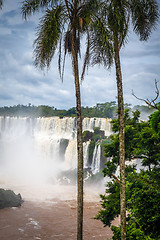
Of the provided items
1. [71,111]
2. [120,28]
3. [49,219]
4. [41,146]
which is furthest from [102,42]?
[71,111]

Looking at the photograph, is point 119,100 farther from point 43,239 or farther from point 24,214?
point 24,214

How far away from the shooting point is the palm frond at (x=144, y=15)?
6.22 metres

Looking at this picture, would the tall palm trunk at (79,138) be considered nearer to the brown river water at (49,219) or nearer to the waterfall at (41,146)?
the brown river water at (49,219)

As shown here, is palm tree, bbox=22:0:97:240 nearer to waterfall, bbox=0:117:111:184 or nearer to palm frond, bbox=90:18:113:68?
palm frond, bbox=90:18:113:68

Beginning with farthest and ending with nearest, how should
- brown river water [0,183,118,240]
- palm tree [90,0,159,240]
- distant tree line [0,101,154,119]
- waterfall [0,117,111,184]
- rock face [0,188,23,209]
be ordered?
1. distant tree line [0,101,154,119]
2. waterfall [0,117,111,184]
3. rock face [0,188,23,209]
4. brown river water [0,183,118,240]
5. palm tree [90,0,159,240]

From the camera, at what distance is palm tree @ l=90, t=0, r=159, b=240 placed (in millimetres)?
5969

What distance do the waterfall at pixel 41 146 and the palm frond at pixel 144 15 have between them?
2708cm

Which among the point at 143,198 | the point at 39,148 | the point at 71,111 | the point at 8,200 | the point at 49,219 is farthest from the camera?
the point at 71,111

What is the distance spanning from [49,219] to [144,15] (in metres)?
16.8

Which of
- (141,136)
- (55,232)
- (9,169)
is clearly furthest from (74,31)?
(9,169)

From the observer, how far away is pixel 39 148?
48.6m

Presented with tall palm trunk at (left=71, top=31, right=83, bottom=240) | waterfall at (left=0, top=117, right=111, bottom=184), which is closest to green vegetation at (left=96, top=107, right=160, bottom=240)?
tall palm trunk at (left=71, top=31, right=83, bottom=240)

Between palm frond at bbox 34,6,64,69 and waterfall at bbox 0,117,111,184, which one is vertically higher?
palm frond at bbox 34,6,64,69

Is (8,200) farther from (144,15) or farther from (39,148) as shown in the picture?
(39,148)
